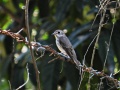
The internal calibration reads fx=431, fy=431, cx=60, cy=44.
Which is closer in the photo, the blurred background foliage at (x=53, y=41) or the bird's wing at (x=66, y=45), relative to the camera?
the bird's wing at (x=66, y=45)

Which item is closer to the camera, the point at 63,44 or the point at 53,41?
the point at 63,44

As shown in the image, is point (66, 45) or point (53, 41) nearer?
point (66, 45)

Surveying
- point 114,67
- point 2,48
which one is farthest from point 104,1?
point 2,48

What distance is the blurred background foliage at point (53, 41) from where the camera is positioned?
15.5 ft

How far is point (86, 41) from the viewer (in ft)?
16.9

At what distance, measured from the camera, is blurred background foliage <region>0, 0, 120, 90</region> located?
15.5 feet

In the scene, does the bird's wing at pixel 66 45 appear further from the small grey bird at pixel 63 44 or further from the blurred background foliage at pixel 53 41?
the blurred background foliage at pixel 53 41

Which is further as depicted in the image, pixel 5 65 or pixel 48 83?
pixel 5 65

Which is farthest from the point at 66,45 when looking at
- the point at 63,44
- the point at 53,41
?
the point at 53,41

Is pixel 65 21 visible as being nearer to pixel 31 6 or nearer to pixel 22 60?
pixel 31 6

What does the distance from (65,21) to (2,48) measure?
3.85 feet

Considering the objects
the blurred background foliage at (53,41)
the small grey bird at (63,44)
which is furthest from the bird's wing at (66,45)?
the blurred background foliage at (53,41)

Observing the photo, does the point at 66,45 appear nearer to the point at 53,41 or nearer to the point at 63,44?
the point at 63,44

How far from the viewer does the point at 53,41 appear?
5539mm
